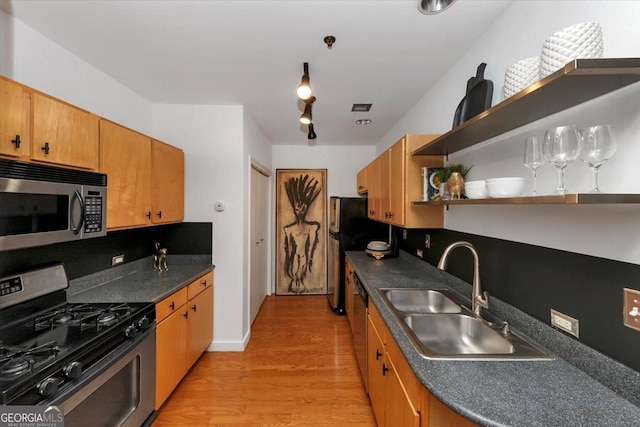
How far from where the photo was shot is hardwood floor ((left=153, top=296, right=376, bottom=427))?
78.5 inches

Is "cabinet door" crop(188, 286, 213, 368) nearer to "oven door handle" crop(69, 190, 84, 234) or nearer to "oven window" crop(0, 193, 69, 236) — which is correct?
"oven door handle" crop(69, 190, 84, 234)

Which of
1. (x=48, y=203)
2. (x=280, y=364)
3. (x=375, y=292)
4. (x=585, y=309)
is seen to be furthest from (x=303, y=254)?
(x=585, y=309)

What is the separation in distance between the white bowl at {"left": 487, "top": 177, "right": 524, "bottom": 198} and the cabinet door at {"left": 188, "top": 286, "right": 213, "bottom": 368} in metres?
2.40

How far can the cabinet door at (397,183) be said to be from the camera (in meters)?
2.18

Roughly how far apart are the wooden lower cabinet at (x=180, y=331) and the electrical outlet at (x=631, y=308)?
7.87 feet

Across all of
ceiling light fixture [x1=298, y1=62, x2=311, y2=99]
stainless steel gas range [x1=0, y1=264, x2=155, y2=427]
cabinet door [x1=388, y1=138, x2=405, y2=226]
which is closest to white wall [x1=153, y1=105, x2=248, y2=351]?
stainless steel gas range [x1=0, y1=264, x2=155, y2=427]

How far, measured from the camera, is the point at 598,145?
897 mm

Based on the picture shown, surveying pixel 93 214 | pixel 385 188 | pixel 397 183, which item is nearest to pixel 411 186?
pixel 397 183

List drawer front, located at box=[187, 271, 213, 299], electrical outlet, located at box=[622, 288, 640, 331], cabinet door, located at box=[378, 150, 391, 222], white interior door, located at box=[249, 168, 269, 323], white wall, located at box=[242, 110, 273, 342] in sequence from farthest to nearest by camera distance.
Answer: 1. white interior door, located at box=[249, 168, 269, 323]
2. white wall, located at box=[242, 110, 273, 342]
3. cabinet door, located at box=[378, 150, 391, 222]
4. drawer front, located at box=[187, 271, 213, 299]
5. electrical outlet, located at box=[622, 288, 640, 331]

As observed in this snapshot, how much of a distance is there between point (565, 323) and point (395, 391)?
816 mm

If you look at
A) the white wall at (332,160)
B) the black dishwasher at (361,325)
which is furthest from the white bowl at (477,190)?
the white wall at (332,160)

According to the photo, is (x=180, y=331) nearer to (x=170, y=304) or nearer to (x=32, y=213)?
(x=170, y=304)

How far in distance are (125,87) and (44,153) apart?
1377mm

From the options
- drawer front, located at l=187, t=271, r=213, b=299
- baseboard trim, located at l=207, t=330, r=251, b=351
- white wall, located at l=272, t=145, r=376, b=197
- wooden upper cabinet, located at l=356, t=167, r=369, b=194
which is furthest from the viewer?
white wall, located at l=272, t=145, r=376, b=197
